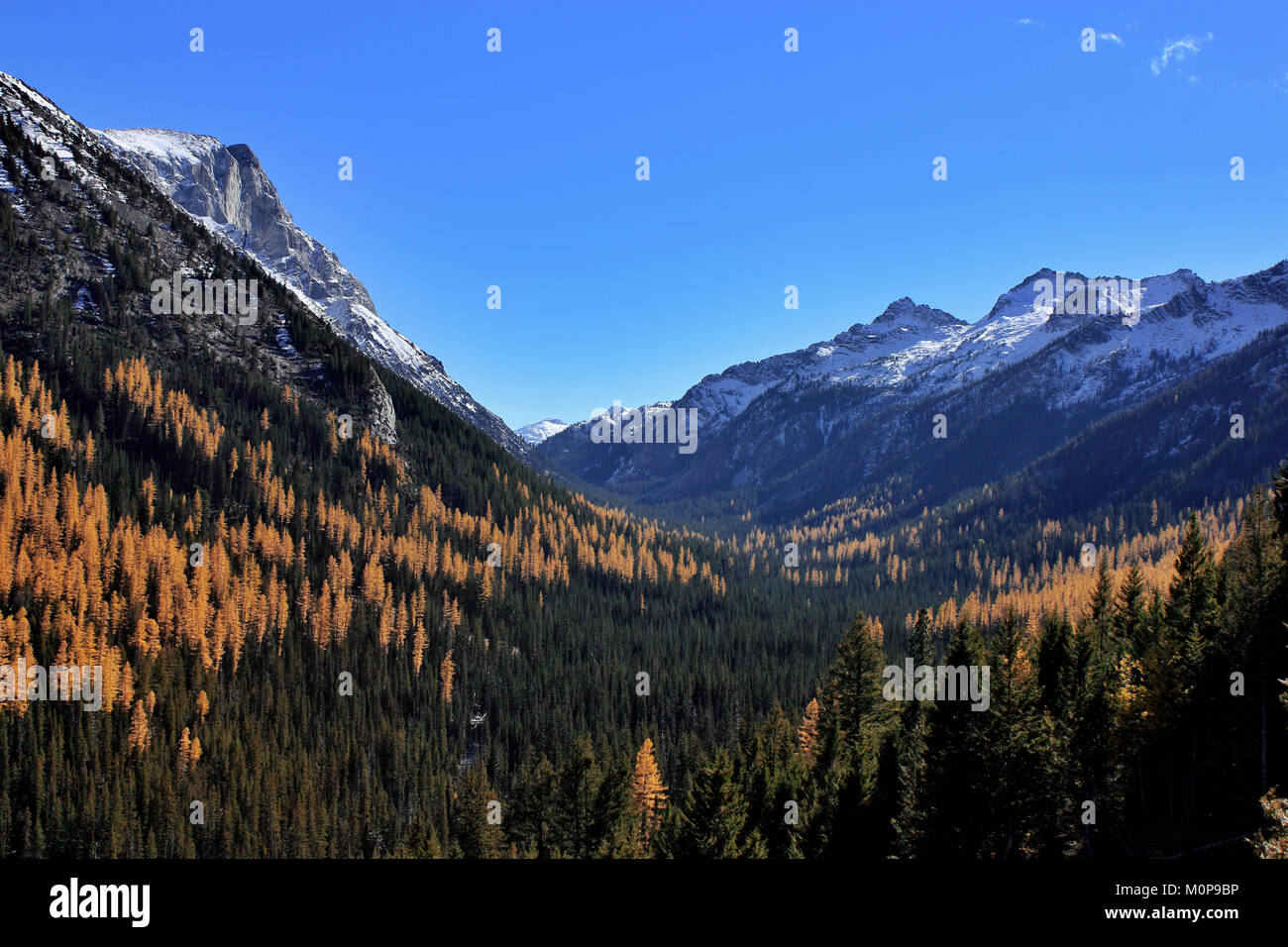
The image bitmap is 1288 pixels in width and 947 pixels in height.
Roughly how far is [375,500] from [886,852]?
6752 inches

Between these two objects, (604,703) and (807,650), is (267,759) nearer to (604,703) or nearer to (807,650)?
(604,703)

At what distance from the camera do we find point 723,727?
11475 centimetres

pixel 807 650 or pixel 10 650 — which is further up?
pixel 10 650

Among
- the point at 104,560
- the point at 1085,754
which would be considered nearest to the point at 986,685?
the point at 1085,754

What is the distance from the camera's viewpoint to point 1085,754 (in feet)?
122

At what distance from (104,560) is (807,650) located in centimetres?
14276

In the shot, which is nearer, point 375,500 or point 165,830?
point 165,830
